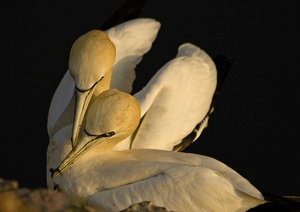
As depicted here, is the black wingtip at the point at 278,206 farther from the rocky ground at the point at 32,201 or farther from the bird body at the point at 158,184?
the rocky ground at the point at 32,201

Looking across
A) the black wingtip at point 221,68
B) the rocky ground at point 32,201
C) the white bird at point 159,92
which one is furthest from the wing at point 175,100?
the rocky ground at point 32,201

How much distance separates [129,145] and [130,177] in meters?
0.58

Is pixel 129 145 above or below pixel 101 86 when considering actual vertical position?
below

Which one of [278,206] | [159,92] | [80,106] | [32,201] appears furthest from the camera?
[159,92]

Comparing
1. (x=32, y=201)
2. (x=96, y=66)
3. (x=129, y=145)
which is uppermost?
(x=32, y=201)

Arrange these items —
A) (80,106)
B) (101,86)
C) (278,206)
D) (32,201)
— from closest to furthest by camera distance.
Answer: (32,201) → (278,206) → (80,106) → (101,86)

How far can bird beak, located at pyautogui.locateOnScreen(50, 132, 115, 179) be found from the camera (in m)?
3.05

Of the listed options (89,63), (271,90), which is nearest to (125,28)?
(89,63)

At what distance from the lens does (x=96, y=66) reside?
3.27m

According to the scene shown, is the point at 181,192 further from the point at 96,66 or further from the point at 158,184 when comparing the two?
the point at 96,66

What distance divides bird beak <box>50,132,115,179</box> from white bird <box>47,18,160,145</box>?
0.12 metres

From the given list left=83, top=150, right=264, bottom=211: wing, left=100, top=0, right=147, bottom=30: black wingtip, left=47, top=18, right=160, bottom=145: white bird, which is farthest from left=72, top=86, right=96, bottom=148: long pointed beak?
left=100, top=0, right=147, bottom=30: black wingtip

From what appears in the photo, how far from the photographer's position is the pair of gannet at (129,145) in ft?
9.93

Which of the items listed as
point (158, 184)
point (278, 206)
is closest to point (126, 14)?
point (158, 184)
